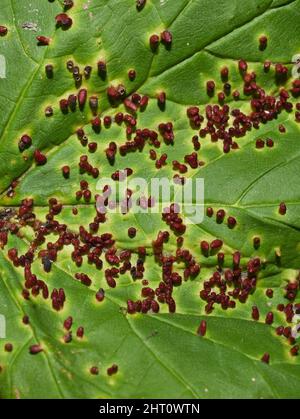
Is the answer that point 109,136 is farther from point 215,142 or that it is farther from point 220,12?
point 220,12

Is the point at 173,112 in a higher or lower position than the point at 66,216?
higher

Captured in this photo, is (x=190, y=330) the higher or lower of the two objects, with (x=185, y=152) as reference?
lower

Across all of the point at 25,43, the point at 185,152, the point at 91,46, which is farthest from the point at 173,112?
the point at 25,43

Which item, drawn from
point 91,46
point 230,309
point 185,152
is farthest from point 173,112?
point 230,309

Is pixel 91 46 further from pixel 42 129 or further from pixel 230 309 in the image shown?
pixel 230 309

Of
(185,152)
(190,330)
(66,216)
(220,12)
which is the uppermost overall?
(220,12)

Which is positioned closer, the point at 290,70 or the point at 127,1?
the point at 127,1
